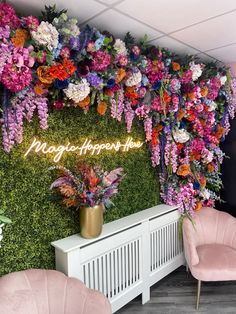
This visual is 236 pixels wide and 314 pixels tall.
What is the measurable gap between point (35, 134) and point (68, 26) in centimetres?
84

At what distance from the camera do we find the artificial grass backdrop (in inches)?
74.1

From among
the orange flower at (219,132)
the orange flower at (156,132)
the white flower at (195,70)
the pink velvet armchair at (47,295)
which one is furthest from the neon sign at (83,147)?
the orange flower at (219,132)

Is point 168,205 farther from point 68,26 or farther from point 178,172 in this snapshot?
point 68,26

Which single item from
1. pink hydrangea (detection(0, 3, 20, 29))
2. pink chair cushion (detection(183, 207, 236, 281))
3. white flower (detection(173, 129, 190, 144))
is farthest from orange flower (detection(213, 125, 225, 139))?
pink hydrangea (detection(0, 3, 20, 29))

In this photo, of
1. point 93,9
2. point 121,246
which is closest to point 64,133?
point 93,9

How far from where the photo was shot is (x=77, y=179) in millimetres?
2047

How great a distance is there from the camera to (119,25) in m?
2.14

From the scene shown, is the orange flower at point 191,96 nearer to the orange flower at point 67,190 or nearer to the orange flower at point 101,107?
the orange flower at point 101,107

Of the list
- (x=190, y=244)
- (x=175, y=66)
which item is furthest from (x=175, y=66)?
(x=190, y=244)

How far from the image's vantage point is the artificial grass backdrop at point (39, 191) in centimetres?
188

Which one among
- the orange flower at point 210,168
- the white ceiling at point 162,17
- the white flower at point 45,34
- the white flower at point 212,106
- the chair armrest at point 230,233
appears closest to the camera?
the white flower at point 45,34

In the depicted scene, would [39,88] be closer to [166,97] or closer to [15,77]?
[15,77]

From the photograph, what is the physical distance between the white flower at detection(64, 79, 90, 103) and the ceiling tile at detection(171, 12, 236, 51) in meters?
1.08

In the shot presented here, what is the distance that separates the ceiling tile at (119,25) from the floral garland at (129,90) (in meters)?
0.07
